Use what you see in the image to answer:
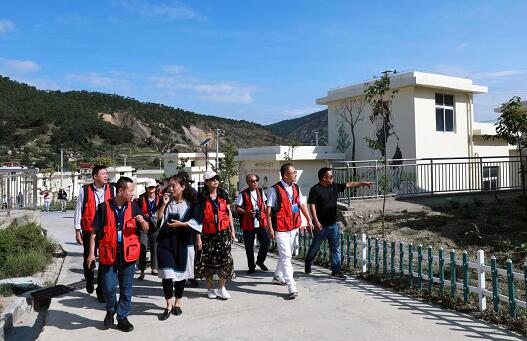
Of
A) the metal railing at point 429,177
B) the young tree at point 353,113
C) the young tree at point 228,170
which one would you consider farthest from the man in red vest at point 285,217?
the young tree at point 228,170

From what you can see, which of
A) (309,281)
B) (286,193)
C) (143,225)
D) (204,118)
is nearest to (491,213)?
(309,281)

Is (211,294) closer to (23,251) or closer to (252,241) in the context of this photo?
(252,241)

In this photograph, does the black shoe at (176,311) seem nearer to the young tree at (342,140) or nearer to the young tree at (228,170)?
the young tree at (342,140)

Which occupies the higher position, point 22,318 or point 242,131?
point 242,131

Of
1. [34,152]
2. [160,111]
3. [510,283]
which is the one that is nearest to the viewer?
[510,283]

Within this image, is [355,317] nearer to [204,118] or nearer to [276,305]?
[276,305]

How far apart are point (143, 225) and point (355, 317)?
2725 mm

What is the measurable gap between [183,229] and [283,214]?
1514 millimetres

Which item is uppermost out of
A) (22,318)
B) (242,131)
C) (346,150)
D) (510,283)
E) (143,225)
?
(242,131)

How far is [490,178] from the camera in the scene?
1720 centimetres

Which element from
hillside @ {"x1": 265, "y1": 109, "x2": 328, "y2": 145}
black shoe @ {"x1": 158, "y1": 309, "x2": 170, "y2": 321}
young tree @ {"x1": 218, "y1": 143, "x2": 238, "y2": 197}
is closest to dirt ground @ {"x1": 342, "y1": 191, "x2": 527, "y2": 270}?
black shoe @ {"x1": 158, "y1": 309, "x2": 170, "y2": 321}

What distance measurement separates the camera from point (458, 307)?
601 centimetres

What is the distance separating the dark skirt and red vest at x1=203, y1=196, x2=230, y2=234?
7cm

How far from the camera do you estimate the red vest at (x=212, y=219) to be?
670cm
